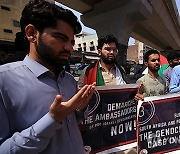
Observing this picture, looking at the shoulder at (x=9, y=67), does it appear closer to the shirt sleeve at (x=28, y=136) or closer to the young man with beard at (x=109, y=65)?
the shirt sleeve at (x=28, y=136)

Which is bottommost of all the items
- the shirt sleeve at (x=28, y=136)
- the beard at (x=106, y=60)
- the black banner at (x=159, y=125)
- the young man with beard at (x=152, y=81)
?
the black banner at (x=159, y=125)

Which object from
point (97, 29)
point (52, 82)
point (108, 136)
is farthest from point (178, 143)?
point (97, 29)

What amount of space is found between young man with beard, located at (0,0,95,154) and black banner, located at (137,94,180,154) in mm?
1423

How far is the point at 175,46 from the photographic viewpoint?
31.3m

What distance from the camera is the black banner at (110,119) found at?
90.8 inches

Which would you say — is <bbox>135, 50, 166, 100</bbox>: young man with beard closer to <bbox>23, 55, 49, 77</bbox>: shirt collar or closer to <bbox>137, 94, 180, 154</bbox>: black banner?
<bbox>137, 94, 180, 154</bbox>: black banner

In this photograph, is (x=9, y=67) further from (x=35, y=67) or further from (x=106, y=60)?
(x=106, y=60)

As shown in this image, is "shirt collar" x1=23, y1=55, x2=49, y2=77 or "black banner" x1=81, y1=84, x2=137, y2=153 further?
"black banner" x1=81, y1=84, x2=137, y2=153

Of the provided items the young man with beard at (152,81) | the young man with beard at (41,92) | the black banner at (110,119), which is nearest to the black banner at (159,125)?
the black banner at (110,119)

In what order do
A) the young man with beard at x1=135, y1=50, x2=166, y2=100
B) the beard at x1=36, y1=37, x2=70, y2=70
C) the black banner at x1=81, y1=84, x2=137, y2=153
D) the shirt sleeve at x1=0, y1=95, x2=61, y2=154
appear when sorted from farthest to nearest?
1. the young man with beard at x1=135, y1=50, x2=166, y2=100
2. the black banner at x1=81, y1=84, x2=137, y2=153
3. the beard at x1=36, y1=37, x2=70, y2=70
4. the shirt sleeve at x1=0, y1=95, x2=61, y2=154

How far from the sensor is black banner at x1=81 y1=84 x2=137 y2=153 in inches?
90.8

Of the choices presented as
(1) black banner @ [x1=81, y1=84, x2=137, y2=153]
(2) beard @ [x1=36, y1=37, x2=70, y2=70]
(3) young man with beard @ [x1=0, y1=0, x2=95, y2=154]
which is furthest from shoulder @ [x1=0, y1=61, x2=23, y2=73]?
(1) black banner @ [x1=81, y1=84, x2=137, y2=153]

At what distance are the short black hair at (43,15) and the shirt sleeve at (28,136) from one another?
1.48 feet

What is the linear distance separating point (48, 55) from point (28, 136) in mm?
437
